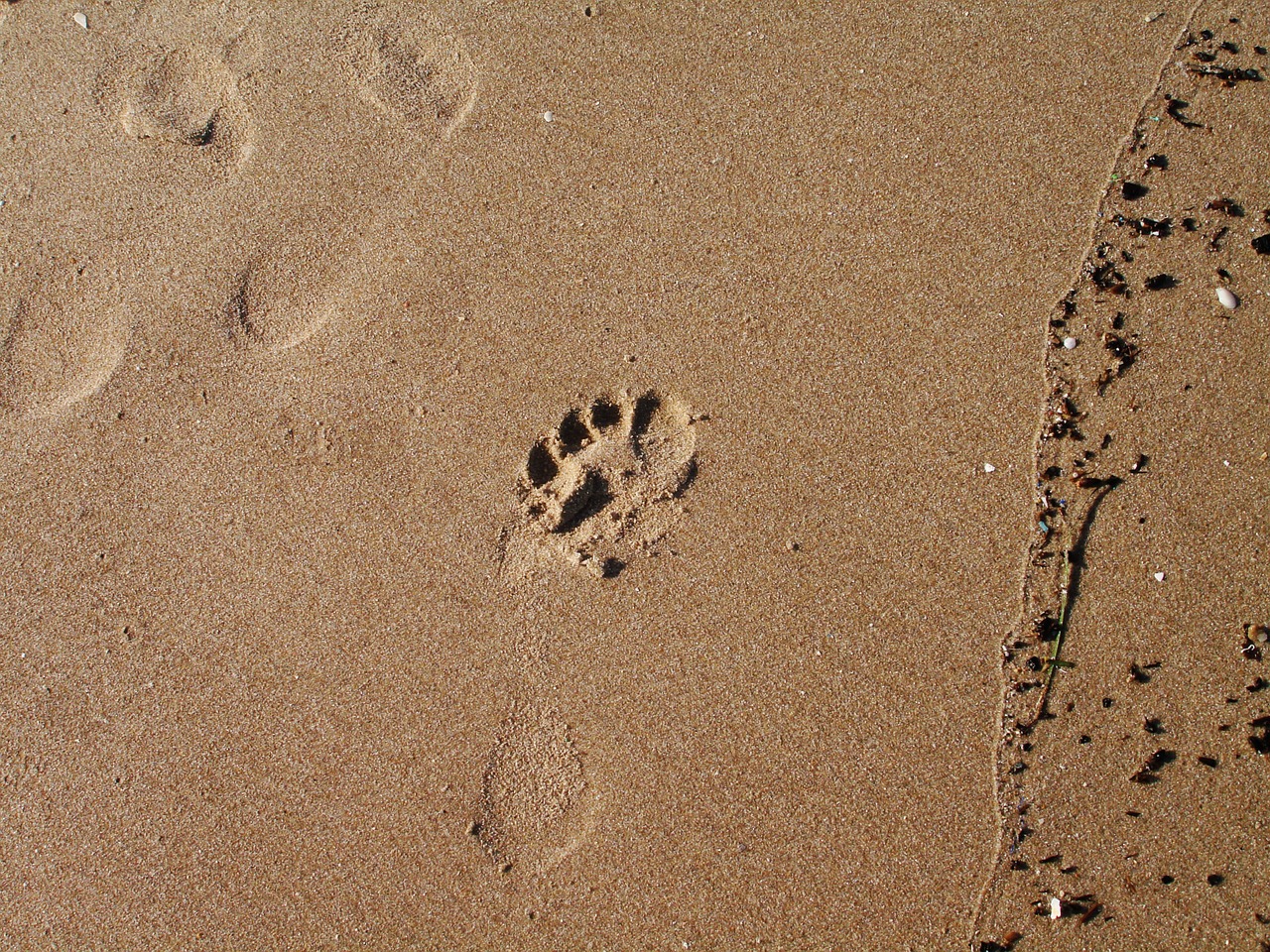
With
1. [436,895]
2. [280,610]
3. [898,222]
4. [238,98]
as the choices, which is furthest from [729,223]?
[436,895]

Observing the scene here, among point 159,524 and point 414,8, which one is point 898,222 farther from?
point 159,524

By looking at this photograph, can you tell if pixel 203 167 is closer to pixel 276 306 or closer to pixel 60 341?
pixel 276 306

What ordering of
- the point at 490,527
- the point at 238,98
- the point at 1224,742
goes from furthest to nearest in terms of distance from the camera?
1. the point at 238,98
2. the point at 490,527
3. the point at 1224,742

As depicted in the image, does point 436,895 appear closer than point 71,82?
Yes

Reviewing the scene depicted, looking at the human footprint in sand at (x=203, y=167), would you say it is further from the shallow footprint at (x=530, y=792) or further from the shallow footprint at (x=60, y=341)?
the shallow footprint at (x=530, y=792)

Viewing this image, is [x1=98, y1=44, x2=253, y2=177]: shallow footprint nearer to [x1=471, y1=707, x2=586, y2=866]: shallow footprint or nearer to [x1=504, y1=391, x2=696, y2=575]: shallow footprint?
[x1=504, y1=391, x2=696, y2=575]: shallow footprint

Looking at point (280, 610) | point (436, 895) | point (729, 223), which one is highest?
point (729, 223)

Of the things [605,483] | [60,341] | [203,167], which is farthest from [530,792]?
[203,167]

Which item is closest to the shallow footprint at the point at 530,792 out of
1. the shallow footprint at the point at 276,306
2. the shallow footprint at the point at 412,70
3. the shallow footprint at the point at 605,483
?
the shallow footprint at the point at 605,483
